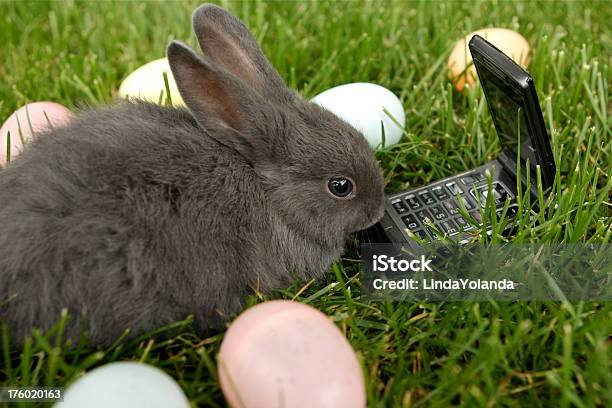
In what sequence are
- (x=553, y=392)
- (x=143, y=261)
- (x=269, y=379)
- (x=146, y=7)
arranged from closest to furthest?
(x=269, y=379) → (x=553, y=392) → (x=143, y=261) → (x=146, y=7)

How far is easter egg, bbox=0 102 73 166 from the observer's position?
102 inches

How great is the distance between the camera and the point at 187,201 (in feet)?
6.78

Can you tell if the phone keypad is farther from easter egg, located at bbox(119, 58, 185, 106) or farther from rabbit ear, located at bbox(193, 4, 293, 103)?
easter egg, located at bbox(119, 58, 185, 106)

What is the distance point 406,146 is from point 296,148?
700mm

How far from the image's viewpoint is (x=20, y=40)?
370cm

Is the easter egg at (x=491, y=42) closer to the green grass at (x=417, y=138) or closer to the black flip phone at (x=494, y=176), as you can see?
the green grass at (x=417, y=138)

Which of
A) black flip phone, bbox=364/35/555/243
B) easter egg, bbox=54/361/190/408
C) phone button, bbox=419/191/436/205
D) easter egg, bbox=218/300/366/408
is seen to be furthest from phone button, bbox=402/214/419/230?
easter egg, bbox=54/361/190/408

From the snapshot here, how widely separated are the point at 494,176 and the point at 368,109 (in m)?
0.57

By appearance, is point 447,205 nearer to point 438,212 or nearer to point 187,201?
point 438,212

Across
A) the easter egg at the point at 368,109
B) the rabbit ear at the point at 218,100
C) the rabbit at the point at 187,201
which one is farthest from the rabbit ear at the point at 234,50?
the easter egg at the point at 368,109

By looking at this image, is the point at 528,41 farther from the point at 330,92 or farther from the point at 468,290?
the point at 468,290

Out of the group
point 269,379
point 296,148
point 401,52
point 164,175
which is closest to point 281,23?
point 401,52

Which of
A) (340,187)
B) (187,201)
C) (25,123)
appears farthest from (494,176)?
(25,123)

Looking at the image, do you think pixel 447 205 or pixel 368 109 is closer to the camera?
pixel 447 205
